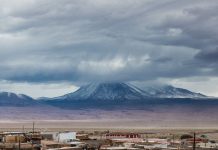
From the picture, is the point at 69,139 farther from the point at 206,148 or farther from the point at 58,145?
the point at 206,148

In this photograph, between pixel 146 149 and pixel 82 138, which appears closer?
pixel 146 149

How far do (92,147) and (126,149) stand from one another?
7.22 meters

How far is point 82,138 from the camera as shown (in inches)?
2965

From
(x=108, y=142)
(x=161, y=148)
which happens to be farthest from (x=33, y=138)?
(x=161, y=148)

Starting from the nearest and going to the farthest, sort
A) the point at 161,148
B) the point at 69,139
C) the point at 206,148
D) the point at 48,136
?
the point at 161,148 < the point at 206,148 < the point at 69,139 < the point at 48,136

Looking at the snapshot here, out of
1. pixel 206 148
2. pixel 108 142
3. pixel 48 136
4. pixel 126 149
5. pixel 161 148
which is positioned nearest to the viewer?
pixel 126 149

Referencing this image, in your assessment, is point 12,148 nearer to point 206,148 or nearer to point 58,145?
point 58,145

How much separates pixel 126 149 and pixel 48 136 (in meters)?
28.8

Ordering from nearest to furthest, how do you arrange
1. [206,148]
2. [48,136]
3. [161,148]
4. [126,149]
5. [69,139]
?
[126,149]
[161,148]
[206,148]
[69,139]
[48,136]

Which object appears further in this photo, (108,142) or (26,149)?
(108,142)

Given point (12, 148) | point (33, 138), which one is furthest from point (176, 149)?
point (33, 138)

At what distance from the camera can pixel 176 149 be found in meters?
55.4

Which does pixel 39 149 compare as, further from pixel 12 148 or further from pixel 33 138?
pixel 33 138

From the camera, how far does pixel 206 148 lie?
59938 mm
